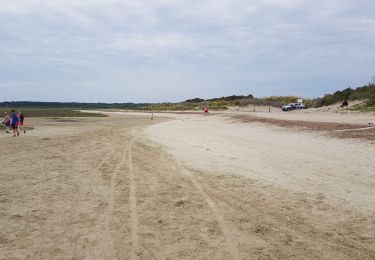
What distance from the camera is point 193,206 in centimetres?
761

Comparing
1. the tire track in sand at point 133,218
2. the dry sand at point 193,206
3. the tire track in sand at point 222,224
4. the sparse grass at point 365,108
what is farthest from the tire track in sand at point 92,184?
the sparse grass at point 365,108

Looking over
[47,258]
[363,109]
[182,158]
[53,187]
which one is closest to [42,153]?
[182,158]

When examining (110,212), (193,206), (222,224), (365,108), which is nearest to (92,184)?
(110,212)

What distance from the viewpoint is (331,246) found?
562 cm

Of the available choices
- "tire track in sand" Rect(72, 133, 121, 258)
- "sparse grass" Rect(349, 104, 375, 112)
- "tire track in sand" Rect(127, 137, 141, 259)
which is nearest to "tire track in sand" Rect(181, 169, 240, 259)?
"tire track in sand" Rect(127, 137, 141, 259)

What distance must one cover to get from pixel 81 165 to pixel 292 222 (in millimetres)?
7592

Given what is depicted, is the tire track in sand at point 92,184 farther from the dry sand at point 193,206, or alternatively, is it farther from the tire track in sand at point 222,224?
the tire track in sand at point 222,224

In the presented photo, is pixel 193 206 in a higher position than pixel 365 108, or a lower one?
lower

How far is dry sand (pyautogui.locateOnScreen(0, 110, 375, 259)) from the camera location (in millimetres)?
5648

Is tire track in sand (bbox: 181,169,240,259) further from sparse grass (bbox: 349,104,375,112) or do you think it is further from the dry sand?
sparse grass (bbox: 349,104,375,112)

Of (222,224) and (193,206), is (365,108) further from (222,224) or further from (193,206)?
(222,224)

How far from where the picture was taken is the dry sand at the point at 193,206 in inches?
222

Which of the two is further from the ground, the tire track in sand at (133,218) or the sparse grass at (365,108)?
the sparse grass at (365,108)

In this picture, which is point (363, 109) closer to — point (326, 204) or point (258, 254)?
point (326, 204)
